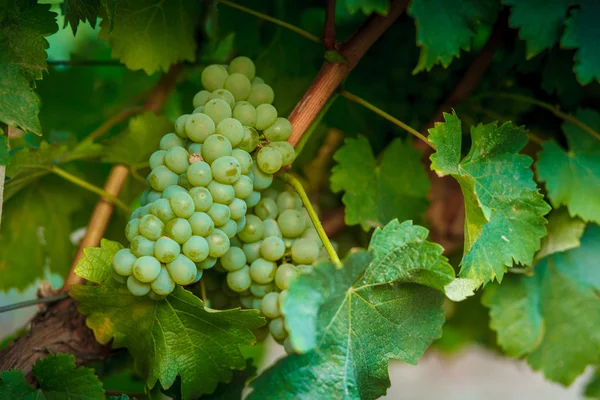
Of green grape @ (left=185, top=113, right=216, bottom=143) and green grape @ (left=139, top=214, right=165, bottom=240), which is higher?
green grape @ (left=185, top=113, right=216, bottom=143)

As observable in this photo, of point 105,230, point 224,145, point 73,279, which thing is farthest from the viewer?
point 105,230

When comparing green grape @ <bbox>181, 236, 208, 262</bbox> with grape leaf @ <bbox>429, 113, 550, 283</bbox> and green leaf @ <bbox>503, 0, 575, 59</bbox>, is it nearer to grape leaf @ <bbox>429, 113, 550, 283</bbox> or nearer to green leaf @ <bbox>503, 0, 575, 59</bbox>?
grape leaf @ <bbox>429, 113, 550, 283</bbox>

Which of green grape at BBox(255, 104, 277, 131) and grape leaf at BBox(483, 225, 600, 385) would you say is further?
grape leaf at BBox(483, 225, 600, 385)

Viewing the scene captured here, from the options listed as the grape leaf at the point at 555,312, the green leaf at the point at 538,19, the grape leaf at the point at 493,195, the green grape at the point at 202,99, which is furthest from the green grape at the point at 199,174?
the grape leaf at the point at 555,312

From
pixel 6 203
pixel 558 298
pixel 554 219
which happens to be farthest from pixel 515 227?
pixel 6 203

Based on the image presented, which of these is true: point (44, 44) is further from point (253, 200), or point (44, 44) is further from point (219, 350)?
point (219, 350)

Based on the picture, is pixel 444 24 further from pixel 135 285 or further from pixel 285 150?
pixel 135 285

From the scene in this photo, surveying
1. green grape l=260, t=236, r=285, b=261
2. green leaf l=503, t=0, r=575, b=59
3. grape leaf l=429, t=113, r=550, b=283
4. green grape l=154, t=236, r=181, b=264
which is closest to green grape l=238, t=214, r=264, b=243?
green grape l=260, t=236, r=285, b=261

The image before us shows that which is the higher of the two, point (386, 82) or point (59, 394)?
point (386, 82)

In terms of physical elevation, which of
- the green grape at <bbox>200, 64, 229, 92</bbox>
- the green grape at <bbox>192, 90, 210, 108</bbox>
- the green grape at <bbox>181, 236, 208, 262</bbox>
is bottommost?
the green grape at <bbox>181, 236, 208, 262</bbox>
